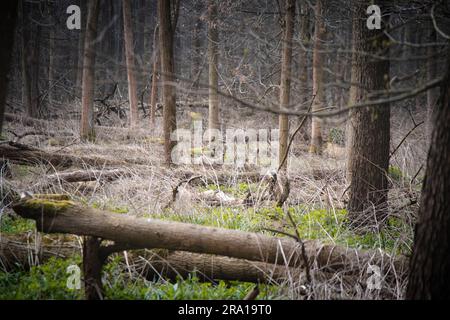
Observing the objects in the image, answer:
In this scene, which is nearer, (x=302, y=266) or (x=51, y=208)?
(x=51, y=208)

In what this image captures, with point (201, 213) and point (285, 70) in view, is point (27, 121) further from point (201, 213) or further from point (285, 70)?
point (201, 213)

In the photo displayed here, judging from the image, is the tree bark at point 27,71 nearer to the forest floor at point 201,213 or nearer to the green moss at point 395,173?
the forest floor at point 201,213

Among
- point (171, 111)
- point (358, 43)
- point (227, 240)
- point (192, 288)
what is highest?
point (358, 43)

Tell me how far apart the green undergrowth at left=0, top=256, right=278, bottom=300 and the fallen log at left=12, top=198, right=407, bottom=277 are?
15.7 inches

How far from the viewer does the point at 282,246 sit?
3.81m

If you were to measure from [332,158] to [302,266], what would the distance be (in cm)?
699

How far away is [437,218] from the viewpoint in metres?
2.71

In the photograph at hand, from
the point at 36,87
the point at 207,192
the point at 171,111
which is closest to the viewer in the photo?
the point at 207,192

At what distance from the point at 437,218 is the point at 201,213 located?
136 inches

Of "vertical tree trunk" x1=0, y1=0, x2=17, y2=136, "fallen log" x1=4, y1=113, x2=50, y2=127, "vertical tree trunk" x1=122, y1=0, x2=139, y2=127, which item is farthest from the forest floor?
"vertical tree trunk" x1=122, y1=0, x2=139, y2=127

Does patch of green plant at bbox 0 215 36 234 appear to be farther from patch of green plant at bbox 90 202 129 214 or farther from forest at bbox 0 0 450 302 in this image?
patch of green plant at bbox 90 202 129 214
